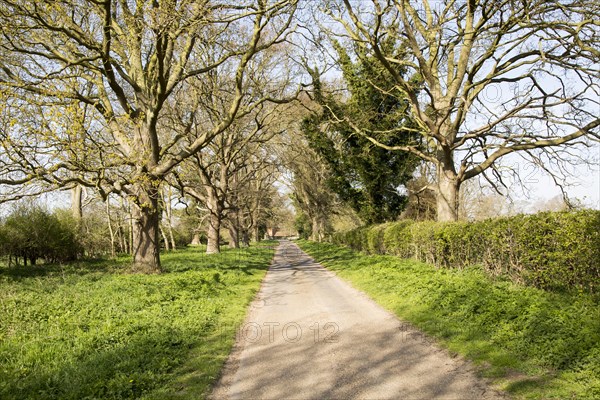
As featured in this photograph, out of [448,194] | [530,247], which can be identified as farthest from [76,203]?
[530,247]

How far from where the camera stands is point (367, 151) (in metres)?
22.5

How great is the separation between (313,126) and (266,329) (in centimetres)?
2146

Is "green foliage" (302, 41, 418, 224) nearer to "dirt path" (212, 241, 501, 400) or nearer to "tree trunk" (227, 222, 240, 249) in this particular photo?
"tree trunk" (227, 222, 240, 249)

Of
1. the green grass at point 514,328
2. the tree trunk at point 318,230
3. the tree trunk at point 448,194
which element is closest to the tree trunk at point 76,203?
the tree trunk at point 448,194

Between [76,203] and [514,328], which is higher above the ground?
[76,203]

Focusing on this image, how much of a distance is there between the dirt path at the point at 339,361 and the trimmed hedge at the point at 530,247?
307 centimetres

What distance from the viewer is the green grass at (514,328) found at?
4762 mm

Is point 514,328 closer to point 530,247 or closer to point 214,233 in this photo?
point 530,247

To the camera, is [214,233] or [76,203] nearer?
[214,233]

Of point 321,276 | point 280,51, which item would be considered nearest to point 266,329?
point 321,276

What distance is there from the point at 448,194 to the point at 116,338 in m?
12.3

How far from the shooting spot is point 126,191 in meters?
14.2

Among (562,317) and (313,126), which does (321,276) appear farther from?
(313,126)

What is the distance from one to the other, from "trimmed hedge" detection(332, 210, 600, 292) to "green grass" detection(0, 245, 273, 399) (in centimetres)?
621
